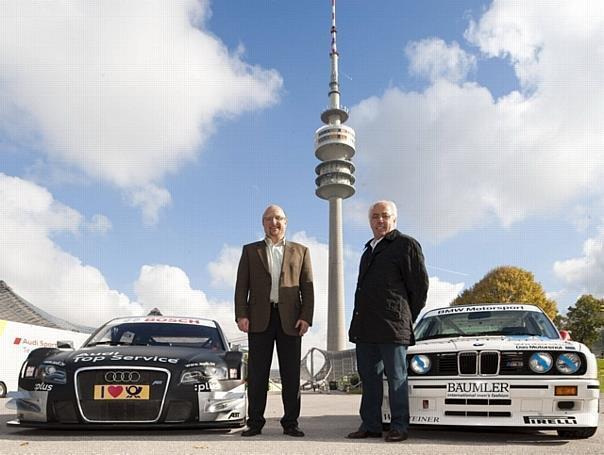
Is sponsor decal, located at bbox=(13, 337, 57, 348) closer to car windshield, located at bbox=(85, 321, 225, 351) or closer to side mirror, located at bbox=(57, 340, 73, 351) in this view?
car windshield, located at bbox=(85, 321, 225, 351)

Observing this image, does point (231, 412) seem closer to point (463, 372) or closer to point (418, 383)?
point (418, 383)

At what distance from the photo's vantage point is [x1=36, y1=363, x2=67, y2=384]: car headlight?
193 inches

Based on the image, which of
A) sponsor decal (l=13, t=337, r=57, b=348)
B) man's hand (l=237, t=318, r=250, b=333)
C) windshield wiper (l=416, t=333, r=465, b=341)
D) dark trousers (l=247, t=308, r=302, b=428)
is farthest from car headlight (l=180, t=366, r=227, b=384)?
sponsor decal (l=13, t=337, r=57, b=348)

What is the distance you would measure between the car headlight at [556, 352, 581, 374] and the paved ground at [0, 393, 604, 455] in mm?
575

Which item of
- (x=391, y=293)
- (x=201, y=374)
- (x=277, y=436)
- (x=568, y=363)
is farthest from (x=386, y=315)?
(x=201, y=374)

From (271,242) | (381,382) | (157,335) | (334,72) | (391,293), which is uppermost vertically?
(334,72)

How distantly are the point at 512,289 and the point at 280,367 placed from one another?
41430 mm

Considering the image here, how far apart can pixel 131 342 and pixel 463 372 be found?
324 centimetres

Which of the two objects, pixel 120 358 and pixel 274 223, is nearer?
pixel 120 358

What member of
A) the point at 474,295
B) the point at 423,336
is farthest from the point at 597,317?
the point at 423,336

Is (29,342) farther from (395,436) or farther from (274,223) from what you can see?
(395,436)

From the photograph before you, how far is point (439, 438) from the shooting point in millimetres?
5066

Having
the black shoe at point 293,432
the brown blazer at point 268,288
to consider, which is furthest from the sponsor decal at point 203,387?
the black shoe at point 293,432

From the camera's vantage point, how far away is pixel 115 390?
479cm
